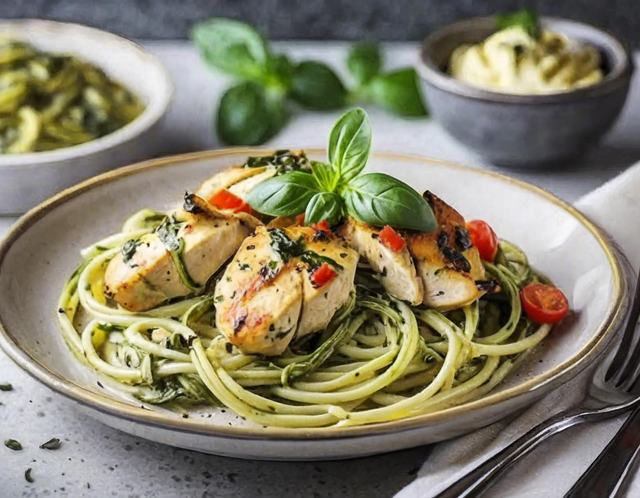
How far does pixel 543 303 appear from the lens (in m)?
3.04

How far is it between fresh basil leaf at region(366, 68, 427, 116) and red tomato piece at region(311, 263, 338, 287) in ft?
8.49

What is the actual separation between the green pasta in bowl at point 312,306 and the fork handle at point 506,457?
24 centimetres

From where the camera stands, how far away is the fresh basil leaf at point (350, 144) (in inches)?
117

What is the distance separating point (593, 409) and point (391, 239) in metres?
0.76

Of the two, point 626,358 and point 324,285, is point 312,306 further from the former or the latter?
point 626,358

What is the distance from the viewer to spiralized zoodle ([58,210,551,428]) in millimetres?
2654

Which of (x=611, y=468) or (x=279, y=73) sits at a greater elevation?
(x=611, y=468)

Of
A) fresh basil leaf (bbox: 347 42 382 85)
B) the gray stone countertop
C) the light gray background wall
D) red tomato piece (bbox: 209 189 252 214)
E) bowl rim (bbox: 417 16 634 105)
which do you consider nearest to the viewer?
the gray stone countertop

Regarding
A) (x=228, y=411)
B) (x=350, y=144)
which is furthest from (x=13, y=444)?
(x=350, y=144)

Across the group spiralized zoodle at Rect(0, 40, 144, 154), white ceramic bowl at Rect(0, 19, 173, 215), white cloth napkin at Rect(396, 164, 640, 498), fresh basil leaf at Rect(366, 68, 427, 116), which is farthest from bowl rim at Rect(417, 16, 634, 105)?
white cloth napkin at Rect(396, 164, 640, 498)

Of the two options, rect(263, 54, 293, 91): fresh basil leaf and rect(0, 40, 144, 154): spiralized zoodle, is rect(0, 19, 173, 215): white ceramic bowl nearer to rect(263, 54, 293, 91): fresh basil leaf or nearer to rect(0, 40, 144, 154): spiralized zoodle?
rect(0, 40, 144, 154): spiralized zoodle

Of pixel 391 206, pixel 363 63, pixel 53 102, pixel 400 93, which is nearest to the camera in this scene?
pixel 391 206

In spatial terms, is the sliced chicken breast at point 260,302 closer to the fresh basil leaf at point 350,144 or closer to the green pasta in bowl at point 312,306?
the green pasta in bowl at point 312,306

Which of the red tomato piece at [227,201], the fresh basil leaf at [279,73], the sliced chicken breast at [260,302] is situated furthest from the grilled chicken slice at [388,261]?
the fresh basil leaf at [279,73]
